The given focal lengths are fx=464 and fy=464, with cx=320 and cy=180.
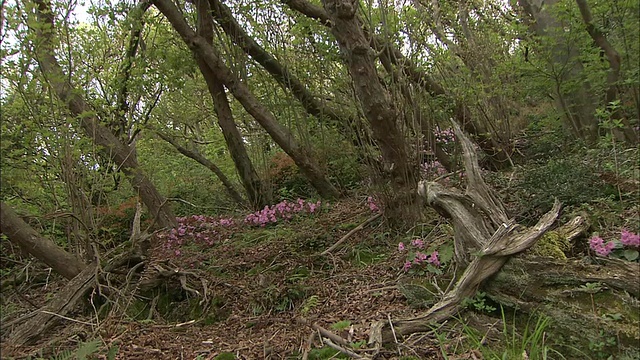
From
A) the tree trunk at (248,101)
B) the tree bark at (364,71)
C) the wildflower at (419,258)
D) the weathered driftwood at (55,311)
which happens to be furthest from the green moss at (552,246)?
the tree trunk at (248,101)

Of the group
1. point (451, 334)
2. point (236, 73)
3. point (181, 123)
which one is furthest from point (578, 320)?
point (181, 123)

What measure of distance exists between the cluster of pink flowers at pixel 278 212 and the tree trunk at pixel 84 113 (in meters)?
1.22

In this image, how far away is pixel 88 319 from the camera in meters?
3.63

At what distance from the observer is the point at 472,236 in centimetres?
321

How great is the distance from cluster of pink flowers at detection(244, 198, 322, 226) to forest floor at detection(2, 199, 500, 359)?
0.51 meters

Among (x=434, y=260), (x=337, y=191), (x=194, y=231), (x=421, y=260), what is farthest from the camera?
(x=337, y=191)

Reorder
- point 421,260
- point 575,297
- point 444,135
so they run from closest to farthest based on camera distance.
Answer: point 575,297
point 421,260
point 444,135

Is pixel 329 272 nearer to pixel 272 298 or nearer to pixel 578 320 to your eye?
pixel 272 298

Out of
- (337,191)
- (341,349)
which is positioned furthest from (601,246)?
(337,191)

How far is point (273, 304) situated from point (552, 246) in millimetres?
2198

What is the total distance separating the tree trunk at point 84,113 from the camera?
3.90 metres

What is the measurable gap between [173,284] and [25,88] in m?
2.11

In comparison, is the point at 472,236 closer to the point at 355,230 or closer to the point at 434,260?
the point at 434,260

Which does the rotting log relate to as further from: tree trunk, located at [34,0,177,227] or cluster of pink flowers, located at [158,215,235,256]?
cluster of pink flowers, located at [158,215,235,256]
